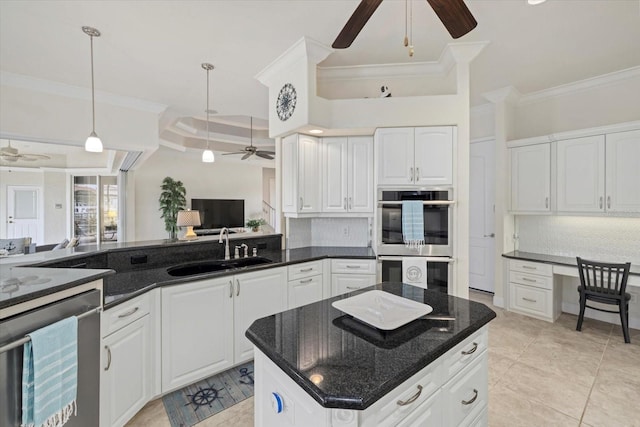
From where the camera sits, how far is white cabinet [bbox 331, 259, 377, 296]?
3.04m

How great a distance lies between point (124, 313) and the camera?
1.78 metres

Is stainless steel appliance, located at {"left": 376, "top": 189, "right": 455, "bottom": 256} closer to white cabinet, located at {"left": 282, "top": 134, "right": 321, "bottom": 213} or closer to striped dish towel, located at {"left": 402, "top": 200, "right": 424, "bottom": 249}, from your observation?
striped dish towel, located at {"left": 402, "top": 200, "right": 424, "bottom": 249}

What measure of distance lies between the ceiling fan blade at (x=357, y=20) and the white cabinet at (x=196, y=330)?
6.40 ft

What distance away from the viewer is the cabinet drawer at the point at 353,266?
9.98ft

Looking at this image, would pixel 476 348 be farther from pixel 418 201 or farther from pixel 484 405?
pixel 418 201

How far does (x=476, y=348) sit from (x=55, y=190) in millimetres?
10628

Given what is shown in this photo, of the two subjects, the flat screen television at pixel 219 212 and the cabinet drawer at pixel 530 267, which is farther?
the flat screen television at pixel 219 212

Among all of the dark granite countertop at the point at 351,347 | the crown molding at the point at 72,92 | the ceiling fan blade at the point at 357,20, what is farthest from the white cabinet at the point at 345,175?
the crown molding at the point at 72,92

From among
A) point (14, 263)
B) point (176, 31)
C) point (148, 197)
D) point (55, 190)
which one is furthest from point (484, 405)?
point (55, 190)

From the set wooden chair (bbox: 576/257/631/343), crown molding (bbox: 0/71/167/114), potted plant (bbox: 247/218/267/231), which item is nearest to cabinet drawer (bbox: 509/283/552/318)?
wooden chair (bbox: 576/257/631/343)

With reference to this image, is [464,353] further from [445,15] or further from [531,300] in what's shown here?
[531,300]

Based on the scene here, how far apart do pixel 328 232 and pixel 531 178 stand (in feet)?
9.18

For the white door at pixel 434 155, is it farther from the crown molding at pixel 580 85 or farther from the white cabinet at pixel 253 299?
the crown molding at pixel 580 85

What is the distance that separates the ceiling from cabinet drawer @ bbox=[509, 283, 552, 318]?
2654 millimetres
